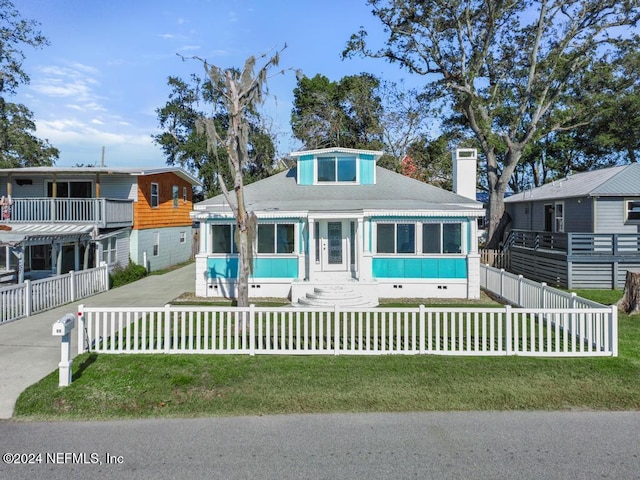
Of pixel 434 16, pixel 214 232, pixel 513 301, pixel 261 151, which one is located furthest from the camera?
pixel 261 151

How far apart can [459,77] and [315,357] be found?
23.9 m

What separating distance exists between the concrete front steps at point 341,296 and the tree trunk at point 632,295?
6532 millimetres

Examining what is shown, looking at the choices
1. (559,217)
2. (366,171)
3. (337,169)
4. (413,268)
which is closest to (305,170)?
(337,169)

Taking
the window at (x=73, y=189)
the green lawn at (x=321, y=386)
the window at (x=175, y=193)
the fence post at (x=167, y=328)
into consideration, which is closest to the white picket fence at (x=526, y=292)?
the green lawn at (x=321, y=386)

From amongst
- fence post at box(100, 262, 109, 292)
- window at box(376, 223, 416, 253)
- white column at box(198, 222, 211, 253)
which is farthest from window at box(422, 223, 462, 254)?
fence post at box(100, 262, 109, 292)

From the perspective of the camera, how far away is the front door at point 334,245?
15.7 meters

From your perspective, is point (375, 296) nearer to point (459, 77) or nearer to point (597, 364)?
point (597, 364)

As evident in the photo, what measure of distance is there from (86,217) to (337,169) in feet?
34.8

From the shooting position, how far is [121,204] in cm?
2067

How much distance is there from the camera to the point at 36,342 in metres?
9.49

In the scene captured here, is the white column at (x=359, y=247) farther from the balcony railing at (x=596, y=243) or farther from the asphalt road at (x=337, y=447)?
the asphalt road at (x=337, y=447)

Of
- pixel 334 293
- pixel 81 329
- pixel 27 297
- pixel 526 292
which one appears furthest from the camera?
pixel 334 293

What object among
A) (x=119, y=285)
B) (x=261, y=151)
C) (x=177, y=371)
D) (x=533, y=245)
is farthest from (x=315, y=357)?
(x=261, y=151)

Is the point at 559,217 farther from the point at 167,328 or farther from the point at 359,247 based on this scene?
the point at 167,328
